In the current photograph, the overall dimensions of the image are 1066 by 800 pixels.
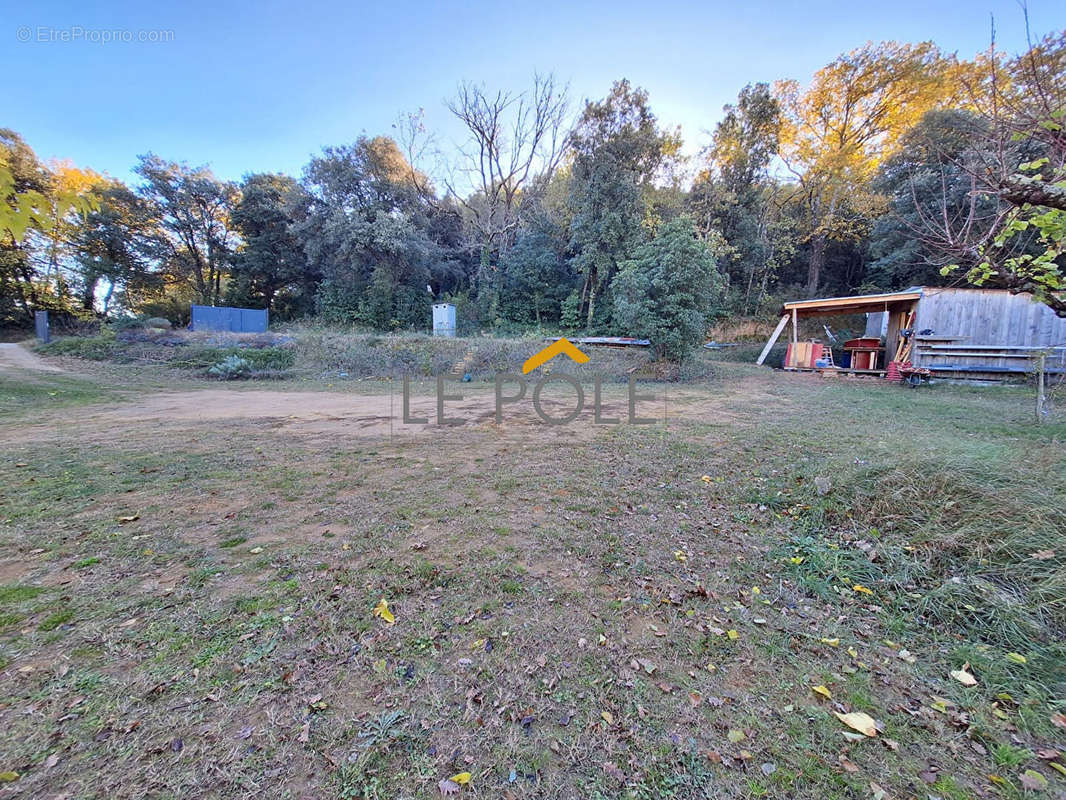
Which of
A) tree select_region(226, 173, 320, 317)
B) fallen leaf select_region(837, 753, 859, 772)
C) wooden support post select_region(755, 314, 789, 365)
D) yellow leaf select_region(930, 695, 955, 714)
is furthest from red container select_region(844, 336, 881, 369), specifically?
tree select_region(226, 173, 320, 317)

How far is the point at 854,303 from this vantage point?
11.9 metres

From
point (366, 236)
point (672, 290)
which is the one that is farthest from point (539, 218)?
point (672, 290)

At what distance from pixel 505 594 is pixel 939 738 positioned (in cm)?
177

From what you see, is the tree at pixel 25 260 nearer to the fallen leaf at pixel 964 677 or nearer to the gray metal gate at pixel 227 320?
the gray metal gate at pixel 227 320

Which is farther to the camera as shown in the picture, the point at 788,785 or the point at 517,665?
the point at 517,665

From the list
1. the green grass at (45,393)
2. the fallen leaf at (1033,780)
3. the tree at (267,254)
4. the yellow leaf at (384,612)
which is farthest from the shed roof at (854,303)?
the tree at (267,254)

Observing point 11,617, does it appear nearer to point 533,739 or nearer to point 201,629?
point 201,629

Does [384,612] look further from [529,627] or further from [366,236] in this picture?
[366,236]

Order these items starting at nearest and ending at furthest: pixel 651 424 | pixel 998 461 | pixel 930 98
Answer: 1. pixel 998 461
2. pixel 651 424
3. pixel 930 98

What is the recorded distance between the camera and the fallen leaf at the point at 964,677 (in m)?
1.65

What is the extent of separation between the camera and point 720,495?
3525mm

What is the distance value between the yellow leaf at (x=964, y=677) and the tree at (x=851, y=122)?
22.7 metres

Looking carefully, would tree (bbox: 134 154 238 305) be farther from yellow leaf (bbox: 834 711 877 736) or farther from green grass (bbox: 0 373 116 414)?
yellow leaf (bbox: 834 711 877 736)

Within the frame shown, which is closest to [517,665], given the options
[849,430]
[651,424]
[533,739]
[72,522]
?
[533,739]
